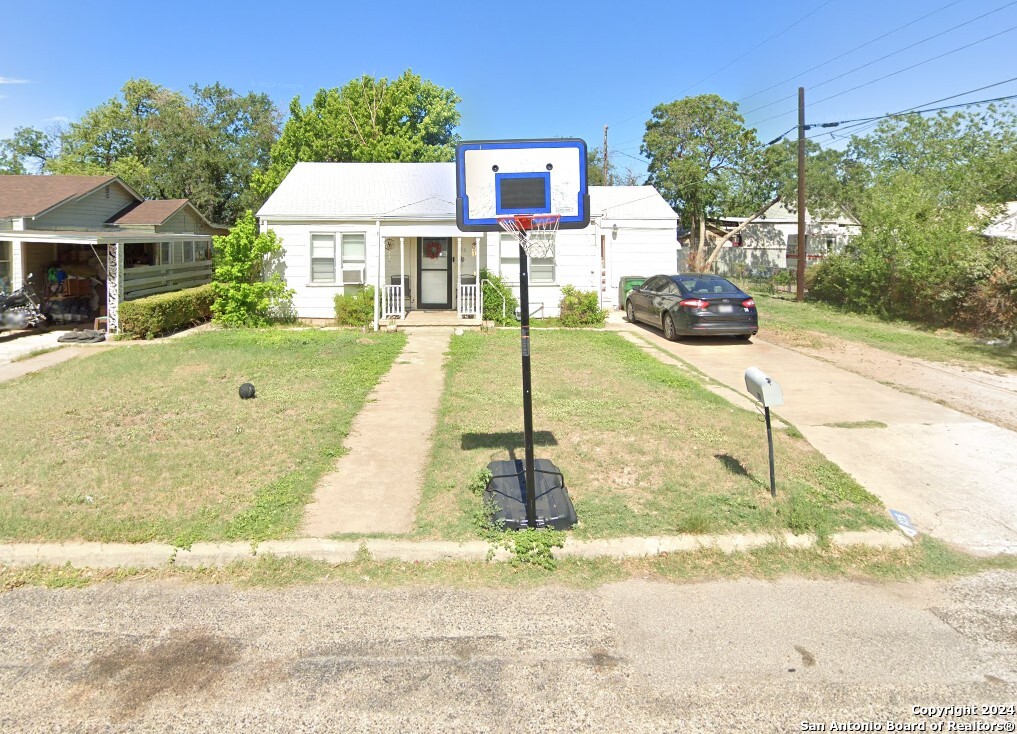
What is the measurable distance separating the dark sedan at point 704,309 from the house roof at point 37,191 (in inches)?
617

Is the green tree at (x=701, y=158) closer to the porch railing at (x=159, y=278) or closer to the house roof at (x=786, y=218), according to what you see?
the house roof at (x=786, y=218)

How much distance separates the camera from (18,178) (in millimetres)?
21281

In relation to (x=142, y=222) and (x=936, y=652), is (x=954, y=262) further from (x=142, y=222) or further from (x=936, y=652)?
(x=142, y=222)

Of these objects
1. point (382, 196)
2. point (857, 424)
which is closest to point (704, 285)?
point (857, 424)

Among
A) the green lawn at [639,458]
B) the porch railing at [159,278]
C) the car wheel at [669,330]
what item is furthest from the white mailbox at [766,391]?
the porch railing at [159,278]

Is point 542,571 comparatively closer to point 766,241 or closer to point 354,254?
point 354,254

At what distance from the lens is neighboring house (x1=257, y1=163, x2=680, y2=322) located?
53.7 feet

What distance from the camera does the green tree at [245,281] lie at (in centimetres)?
1565

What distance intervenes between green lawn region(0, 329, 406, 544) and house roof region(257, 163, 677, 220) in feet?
17.8

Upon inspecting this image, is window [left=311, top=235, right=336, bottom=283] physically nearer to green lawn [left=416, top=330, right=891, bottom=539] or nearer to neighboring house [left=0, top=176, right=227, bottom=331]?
neighboring house [left=0, top=176, right=227, bottom=331]

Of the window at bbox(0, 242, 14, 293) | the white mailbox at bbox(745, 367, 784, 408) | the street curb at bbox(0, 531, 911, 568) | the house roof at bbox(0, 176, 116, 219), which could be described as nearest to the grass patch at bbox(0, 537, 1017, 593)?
the street curb at bbox(0, 531, 911, 568)

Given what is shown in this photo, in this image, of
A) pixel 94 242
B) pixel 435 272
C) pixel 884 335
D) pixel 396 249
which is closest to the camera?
pixel 94 242

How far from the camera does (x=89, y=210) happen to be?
20828 millimetres

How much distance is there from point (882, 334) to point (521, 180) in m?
13.2
